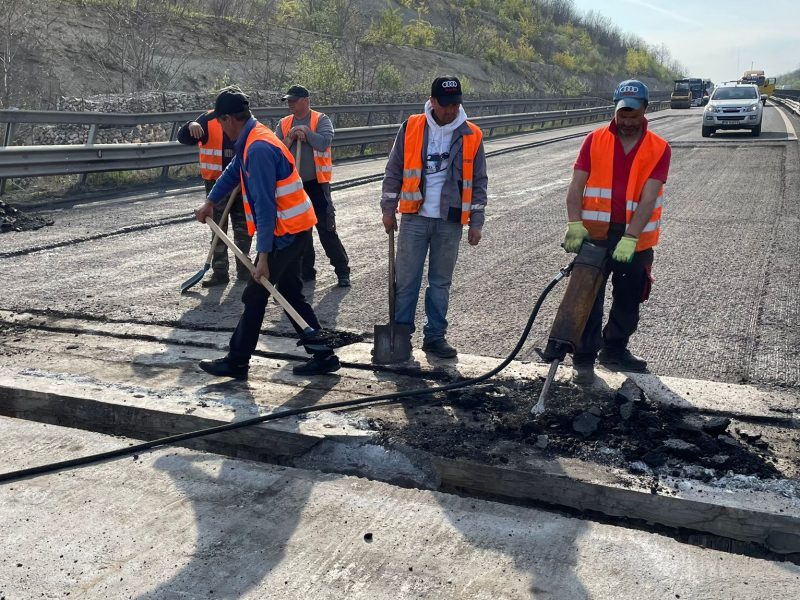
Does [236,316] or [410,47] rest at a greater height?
[410,47]

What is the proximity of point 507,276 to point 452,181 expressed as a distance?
2.40m

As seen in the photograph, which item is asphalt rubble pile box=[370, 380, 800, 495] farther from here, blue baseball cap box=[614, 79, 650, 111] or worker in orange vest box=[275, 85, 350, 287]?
worker in orange vest box=[275, 85, 350, 287]

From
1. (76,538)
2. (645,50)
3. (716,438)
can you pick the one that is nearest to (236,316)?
(76,538)

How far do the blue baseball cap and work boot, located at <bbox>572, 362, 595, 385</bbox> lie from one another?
4.92 ft

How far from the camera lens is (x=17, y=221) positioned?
10.4 metres

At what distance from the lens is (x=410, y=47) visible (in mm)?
48375

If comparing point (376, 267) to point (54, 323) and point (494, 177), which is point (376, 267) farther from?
point (494, 177)

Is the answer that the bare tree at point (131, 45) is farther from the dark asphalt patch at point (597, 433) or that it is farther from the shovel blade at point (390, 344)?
the dark asphalt patch at point (597, 433)

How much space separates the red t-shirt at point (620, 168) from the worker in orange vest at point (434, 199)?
78 centimetres

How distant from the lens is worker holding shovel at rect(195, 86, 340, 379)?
5000 millimetres

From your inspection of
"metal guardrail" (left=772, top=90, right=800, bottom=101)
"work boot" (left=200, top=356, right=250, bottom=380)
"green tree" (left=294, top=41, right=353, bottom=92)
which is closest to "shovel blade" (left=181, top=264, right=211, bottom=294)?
"work boot" (left=200, top=356, right=250, bottom=380)

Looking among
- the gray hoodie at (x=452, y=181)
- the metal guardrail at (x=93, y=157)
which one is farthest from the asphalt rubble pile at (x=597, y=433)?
the metal guardrail at (x=93, y=157)

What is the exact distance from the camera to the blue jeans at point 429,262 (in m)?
5.67

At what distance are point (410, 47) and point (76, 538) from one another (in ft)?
156
